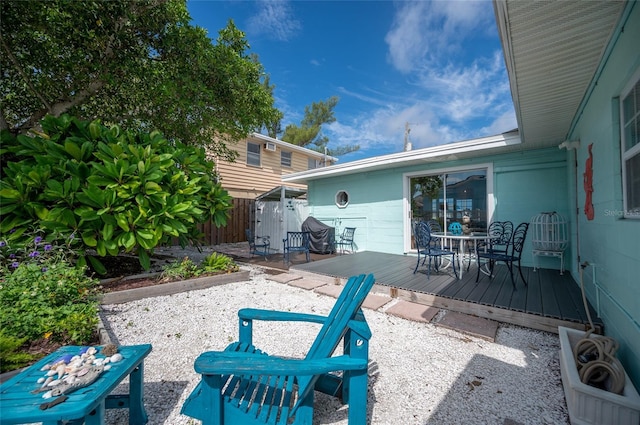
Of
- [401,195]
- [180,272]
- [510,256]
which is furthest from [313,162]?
[510,256]

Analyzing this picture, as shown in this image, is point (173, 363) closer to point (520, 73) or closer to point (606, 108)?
point (520, 73)

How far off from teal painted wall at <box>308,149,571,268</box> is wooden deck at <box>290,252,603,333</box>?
4.31 ft

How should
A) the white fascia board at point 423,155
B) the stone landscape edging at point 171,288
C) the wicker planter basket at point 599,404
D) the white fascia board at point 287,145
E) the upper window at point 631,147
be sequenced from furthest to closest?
the white fascia board at point 287,145 < the white fascia board at point 423,155 < the stone landscape edging at point 171,288 < the upper window at point 631,147 < the wicker planter basket at point 599,404

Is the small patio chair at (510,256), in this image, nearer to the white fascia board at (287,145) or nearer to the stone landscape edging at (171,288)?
the stone landscape edging at (171,288)

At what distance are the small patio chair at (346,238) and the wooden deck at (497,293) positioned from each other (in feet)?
8.89

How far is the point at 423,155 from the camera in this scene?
5930 millimetres

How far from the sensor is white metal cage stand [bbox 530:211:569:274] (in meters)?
4.56

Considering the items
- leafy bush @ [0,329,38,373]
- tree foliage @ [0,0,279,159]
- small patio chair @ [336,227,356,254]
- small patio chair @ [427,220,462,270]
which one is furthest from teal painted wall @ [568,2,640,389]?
tree foliage @ [0,0,279,159]

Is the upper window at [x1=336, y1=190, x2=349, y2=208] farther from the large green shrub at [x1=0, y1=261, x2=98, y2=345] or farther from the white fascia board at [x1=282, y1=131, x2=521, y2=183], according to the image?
the large green shrub at [x1=0, y1=261, x2=98, y2=345]

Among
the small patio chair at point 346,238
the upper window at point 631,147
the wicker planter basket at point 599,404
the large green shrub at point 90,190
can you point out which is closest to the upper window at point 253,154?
the small patio chair at point 346,238

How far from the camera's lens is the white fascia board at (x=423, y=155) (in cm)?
494

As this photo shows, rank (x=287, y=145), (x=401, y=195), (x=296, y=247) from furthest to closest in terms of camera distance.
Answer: (x=287, y=145) < (x=401, y=195) < (x=296, y=247)

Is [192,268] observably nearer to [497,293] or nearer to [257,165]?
[497,293]

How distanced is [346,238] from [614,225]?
6232mm
